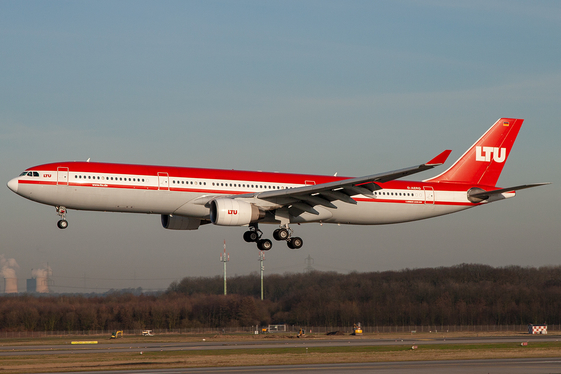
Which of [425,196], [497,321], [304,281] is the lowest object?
[497,321]

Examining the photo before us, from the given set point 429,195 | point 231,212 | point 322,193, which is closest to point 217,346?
point 231,212

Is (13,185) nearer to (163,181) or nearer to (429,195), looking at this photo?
(163,181)

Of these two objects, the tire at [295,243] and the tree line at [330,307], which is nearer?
the tire at [295,243]

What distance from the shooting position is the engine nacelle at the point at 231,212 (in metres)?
39.3

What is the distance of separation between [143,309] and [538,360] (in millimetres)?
75776

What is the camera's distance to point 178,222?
4512 centimetres

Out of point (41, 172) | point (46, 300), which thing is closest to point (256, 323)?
point (46, 300)

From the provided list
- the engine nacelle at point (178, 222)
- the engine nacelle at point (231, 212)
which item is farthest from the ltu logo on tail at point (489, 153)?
the engine nacelle at point (178, 222)

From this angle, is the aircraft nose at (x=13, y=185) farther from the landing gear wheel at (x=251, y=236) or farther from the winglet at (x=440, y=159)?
the winglet at (x=440, y=159)

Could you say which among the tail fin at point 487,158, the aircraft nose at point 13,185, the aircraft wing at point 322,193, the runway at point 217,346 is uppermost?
the tail fin at point 487,158

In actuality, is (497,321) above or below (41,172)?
below

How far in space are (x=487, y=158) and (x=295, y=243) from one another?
18.5m

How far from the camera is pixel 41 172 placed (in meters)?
39.2

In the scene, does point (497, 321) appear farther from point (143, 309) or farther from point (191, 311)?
point (143, 309)
